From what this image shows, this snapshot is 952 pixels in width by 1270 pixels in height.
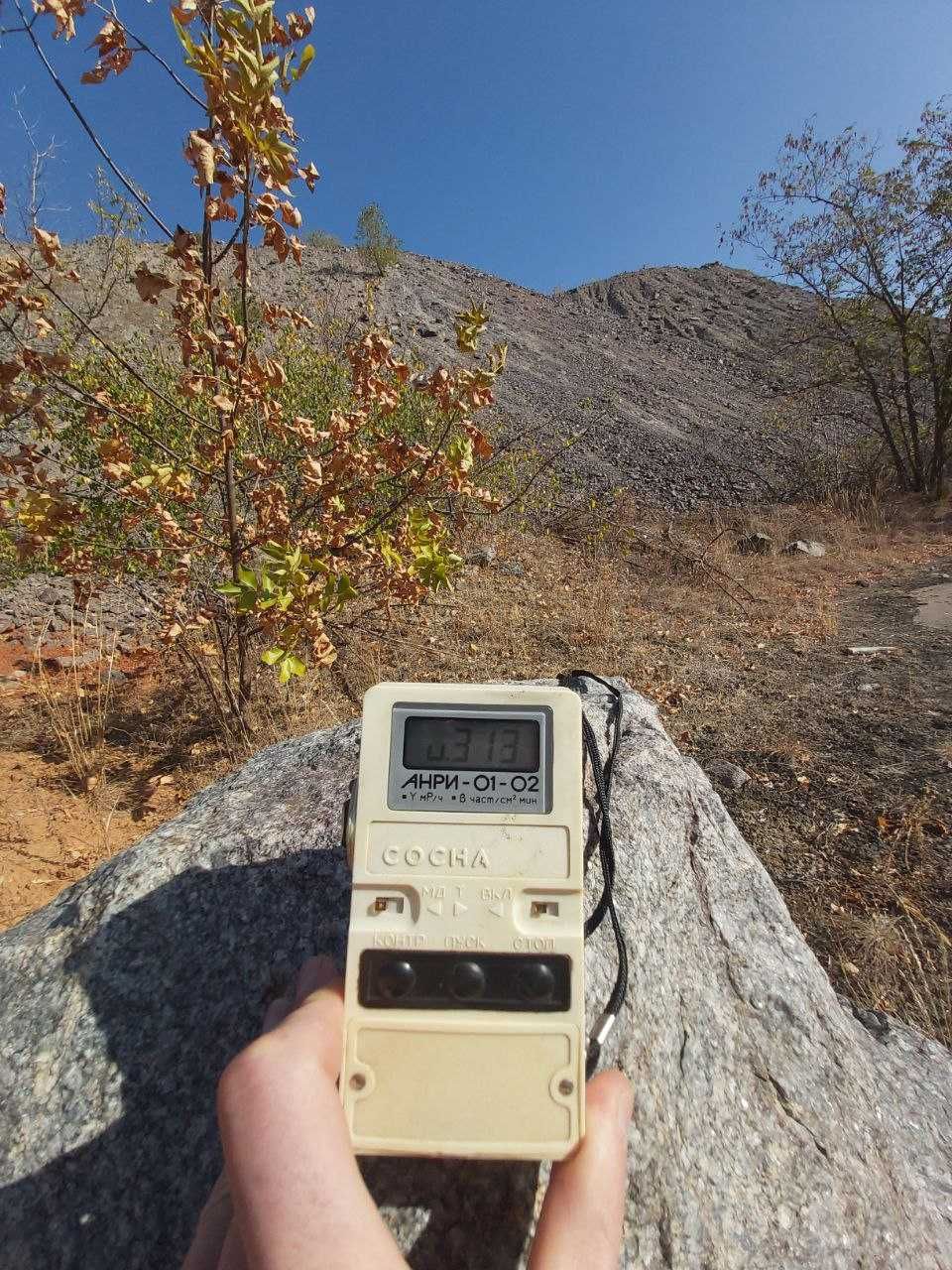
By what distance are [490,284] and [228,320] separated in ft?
77.5

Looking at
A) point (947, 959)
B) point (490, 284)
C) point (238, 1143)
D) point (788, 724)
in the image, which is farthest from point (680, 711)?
point (490, 284)

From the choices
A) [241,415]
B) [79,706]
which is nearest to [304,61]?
[241,415]

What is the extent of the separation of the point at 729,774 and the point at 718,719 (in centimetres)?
70

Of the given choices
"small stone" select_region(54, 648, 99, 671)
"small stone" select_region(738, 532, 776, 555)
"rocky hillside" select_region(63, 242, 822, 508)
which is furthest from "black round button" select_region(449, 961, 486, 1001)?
"rocky hillside" select_region(63, 242, 822, 508)

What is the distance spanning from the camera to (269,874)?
5.47 ft

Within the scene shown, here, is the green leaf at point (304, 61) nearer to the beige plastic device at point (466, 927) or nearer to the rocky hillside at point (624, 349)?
the beige plastic device at point (466, 927)

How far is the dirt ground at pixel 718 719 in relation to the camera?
2688mm

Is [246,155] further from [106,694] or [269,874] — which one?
[106,694]

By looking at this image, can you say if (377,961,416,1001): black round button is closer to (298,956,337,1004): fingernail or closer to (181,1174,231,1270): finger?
(298,956,337,1004): fingernail

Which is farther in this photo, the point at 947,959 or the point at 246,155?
the point at 947,959

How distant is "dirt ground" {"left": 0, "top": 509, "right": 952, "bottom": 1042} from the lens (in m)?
2.69

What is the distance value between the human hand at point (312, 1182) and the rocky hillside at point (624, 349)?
9.78 metres

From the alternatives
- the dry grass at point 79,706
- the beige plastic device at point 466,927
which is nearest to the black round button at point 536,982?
the beige plastic device at point 466,927

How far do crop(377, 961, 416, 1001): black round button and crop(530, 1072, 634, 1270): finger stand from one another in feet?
1.05
